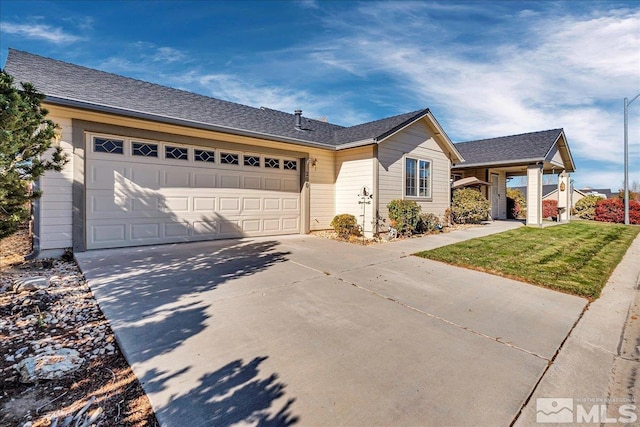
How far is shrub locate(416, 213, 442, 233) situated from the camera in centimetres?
1076

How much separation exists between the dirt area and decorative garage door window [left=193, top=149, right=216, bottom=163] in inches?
174

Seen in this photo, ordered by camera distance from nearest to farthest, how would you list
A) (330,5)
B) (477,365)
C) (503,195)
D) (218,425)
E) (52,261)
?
1. (218,425)
2. (477,365)
3. (52,261)
4. (330,5)
5. (503,195)

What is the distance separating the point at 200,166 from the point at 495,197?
16667 mm

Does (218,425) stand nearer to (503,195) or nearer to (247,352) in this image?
(247,352)

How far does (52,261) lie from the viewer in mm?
5629

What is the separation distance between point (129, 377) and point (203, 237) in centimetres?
612

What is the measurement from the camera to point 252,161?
29.3ft

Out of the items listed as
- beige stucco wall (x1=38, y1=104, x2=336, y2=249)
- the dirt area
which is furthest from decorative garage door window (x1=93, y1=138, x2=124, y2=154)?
the dirt area

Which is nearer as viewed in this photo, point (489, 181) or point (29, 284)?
point (29, 284)

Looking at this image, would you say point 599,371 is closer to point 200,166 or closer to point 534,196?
point 200,166

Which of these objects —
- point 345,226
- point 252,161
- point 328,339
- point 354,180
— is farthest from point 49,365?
point 354,180

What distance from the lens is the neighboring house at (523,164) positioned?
1306cm

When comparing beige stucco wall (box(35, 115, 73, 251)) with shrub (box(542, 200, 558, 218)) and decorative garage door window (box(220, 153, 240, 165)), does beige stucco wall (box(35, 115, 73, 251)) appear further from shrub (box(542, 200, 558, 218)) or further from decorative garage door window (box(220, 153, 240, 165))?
shrub (box(542, 200, 558, 218))

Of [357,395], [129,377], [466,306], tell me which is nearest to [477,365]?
[357,395]
